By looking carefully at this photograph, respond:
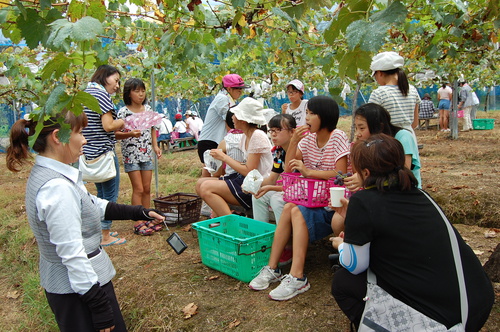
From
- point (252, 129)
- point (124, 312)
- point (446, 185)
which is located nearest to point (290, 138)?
point (252, 129)

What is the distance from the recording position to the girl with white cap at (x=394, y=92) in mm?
3270

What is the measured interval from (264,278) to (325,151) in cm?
106

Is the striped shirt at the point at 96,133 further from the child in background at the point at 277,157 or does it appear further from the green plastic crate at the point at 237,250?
the child in background at the point at 277,157

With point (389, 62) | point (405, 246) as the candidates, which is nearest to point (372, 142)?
point (405, 246)

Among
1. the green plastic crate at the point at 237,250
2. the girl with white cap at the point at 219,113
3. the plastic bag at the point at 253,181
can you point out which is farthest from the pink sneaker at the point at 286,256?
the girl with white cap at the point at 219,113

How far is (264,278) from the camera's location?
3.16 metres

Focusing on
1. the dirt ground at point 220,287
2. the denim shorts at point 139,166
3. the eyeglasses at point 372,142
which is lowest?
the dirt ground at point 220,287

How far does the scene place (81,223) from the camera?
2.02 meters

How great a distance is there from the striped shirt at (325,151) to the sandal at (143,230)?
216 centimetres

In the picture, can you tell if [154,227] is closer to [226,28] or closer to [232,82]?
[232,82]

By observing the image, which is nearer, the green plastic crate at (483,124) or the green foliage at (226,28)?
the green foliage at (226,28)

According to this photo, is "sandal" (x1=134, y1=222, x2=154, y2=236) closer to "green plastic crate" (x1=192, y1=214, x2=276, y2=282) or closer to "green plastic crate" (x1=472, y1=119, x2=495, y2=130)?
"green plastic crate" (x1=192, y1=214, x2=276, y2=282)

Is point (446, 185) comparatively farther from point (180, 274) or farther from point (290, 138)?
point (180, 274)

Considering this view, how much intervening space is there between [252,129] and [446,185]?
3.08m
